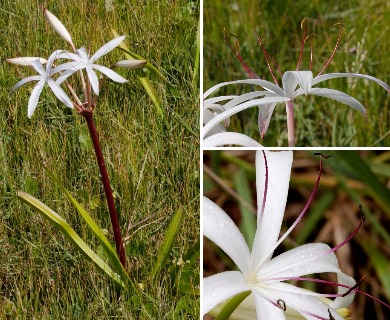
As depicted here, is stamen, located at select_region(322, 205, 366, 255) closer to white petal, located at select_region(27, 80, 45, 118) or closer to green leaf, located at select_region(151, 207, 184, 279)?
green leaf, located at select_region(151, 207, 184, 279)

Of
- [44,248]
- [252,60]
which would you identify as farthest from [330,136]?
[44,248]

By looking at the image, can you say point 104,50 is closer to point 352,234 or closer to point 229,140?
point 229,140

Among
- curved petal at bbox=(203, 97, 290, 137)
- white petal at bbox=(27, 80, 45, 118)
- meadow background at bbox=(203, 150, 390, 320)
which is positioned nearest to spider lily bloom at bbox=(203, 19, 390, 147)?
curved petal at bbox=(203, 97, 290, 137)

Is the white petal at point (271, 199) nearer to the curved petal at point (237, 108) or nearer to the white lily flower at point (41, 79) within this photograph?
the curved petal at point (237, 108)

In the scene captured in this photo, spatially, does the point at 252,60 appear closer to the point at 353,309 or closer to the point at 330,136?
the point at 330,136

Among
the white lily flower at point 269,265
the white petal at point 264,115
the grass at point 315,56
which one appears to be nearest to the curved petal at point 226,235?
the white lily flower at point 269,265

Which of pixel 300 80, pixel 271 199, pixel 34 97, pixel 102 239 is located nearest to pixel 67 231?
pixel 102 239
